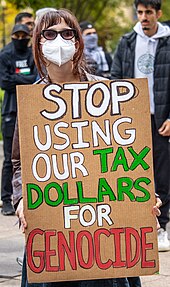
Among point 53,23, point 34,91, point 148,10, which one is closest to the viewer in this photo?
point 34,91

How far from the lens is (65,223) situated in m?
4.00

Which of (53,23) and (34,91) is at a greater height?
(53,23)

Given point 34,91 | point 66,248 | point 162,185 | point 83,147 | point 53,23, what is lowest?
point 162,185

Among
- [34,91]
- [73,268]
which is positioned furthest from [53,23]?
[73,268]

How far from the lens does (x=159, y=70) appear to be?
7.70 m

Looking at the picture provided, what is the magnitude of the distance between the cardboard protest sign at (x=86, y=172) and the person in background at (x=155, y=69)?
3599mm

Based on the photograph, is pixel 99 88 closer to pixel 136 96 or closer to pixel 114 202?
pixel 136 96

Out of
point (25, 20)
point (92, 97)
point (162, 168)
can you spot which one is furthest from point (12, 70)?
point (92, 97)

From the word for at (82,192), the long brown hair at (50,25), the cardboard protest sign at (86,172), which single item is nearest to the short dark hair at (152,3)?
the long brown hair at (50,25)

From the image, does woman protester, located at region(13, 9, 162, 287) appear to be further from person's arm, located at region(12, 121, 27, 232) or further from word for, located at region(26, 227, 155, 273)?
word for, located at region(26, 227, 155, 273)

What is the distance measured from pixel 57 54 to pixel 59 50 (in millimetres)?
27

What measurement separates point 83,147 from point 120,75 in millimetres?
3967

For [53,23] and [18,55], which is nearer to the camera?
[53,23]

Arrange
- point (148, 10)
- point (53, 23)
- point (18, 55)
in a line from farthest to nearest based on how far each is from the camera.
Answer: point (18, 55), point (148, 10), point (53, 23)
